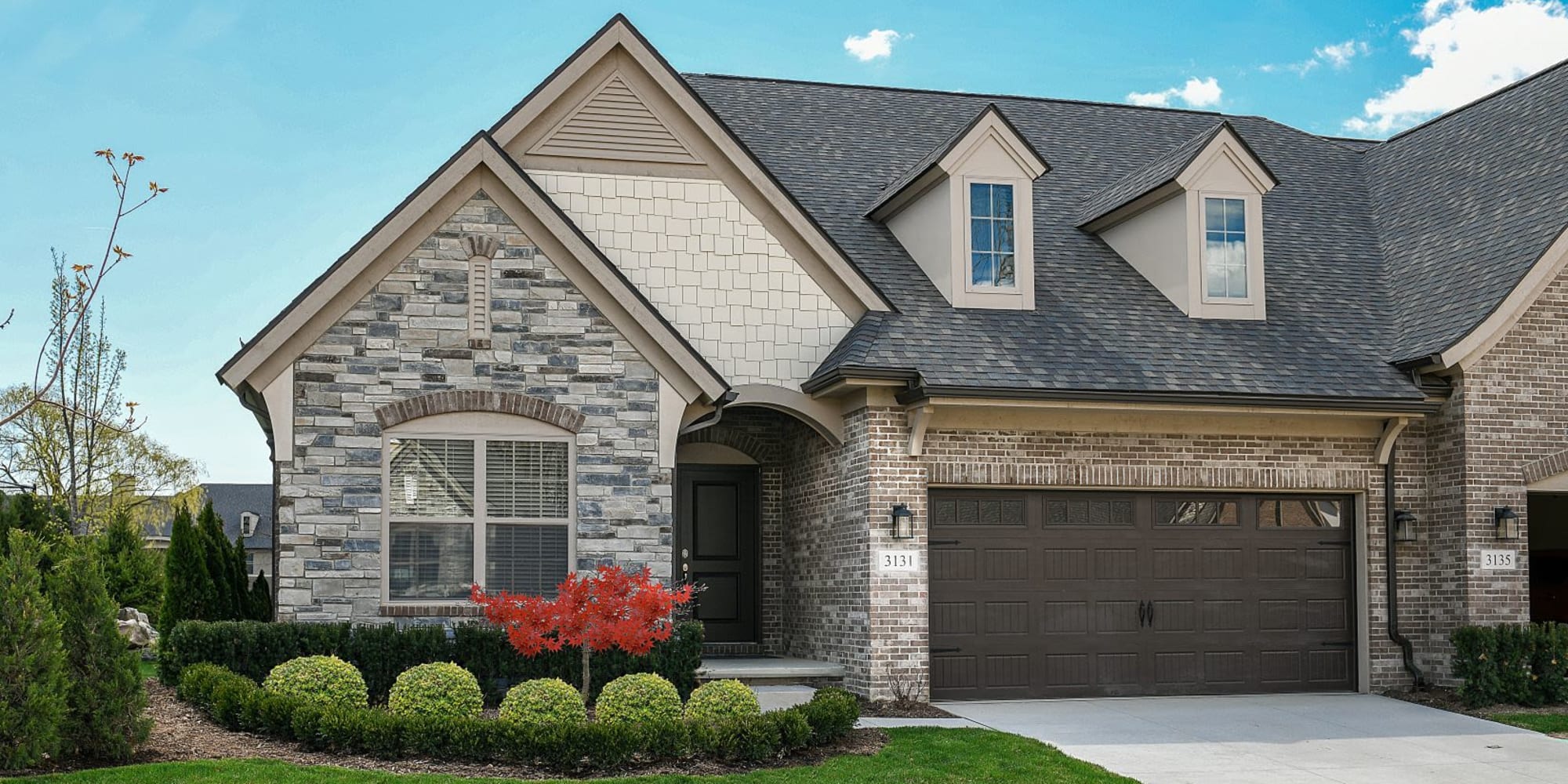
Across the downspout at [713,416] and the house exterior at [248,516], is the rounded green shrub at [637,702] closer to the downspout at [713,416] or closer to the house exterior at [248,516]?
the downspout at [713,416]

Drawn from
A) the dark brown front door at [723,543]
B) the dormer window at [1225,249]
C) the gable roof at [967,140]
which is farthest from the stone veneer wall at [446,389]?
the dormer window at [1225,249]

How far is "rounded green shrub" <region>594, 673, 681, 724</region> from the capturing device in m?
11.1

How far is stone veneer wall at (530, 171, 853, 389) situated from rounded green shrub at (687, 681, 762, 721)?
14.8 ft

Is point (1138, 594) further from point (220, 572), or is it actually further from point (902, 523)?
point (220, 572)

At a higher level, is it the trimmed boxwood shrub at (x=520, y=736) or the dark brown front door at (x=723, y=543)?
the dark brown front door at (x=723, y=543)

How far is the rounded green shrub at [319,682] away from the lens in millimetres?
11312

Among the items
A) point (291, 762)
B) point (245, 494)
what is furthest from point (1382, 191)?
point (245, 494)

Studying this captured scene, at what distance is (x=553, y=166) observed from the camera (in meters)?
15.2

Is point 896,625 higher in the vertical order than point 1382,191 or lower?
lower

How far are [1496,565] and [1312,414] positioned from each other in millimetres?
2543

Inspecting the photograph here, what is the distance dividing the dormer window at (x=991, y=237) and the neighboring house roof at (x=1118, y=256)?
16.5 inches

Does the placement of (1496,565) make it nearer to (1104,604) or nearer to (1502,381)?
(1502,381)

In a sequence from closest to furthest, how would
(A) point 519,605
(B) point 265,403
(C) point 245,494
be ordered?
(A) point 519,605 < (B) point 265,403 < (C) point 245,494

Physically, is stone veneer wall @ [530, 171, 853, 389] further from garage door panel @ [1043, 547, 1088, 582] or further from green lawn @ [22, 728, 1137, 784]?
green lawn @ [22, 728, 1137, 784]
